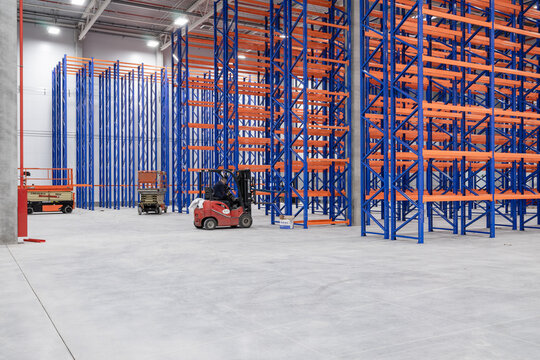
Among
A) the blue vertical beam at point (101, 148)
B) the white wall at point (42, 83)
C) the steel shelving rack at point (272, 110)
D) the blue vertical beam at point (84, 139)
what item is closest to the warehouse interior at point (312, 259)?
the steel shelving rack at point (272, 110)

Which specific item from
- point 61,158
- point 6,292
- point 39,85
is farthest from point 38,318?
point 39,85

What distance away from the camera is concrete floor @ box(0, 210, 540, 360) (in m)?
4.14

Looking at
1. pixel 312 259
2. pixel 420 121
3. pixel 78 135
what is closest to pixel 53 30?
pixel 78 135

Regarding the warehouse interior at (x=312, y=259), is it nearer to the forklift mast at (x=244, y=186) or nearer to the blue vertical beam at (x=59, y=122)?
the forklift mast at (x=244, y=186)

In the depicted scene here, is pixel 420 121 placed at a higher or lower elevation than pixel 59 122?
lower

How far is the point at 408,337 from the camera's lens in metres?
4.38

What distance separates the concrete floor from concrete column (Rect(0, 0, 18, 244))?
1145mm

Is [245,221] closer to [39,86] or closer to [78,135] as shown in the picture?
[78,135]

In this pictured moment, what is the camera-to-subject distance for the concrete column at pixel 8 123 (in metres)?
11.1

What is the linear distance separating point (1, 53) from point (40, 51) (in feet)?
67.4

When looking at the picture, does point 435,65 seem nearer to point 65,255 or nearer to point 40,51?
point 65,255

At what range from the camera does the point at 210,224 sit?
15.3m

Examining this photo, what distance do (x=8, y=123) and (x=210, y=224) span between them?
20.8ft

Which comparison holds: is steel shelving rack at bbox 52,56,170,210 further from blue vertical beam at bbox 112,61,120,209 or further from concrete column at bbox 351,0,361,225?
concrete column at bbox 351,0,361,225
